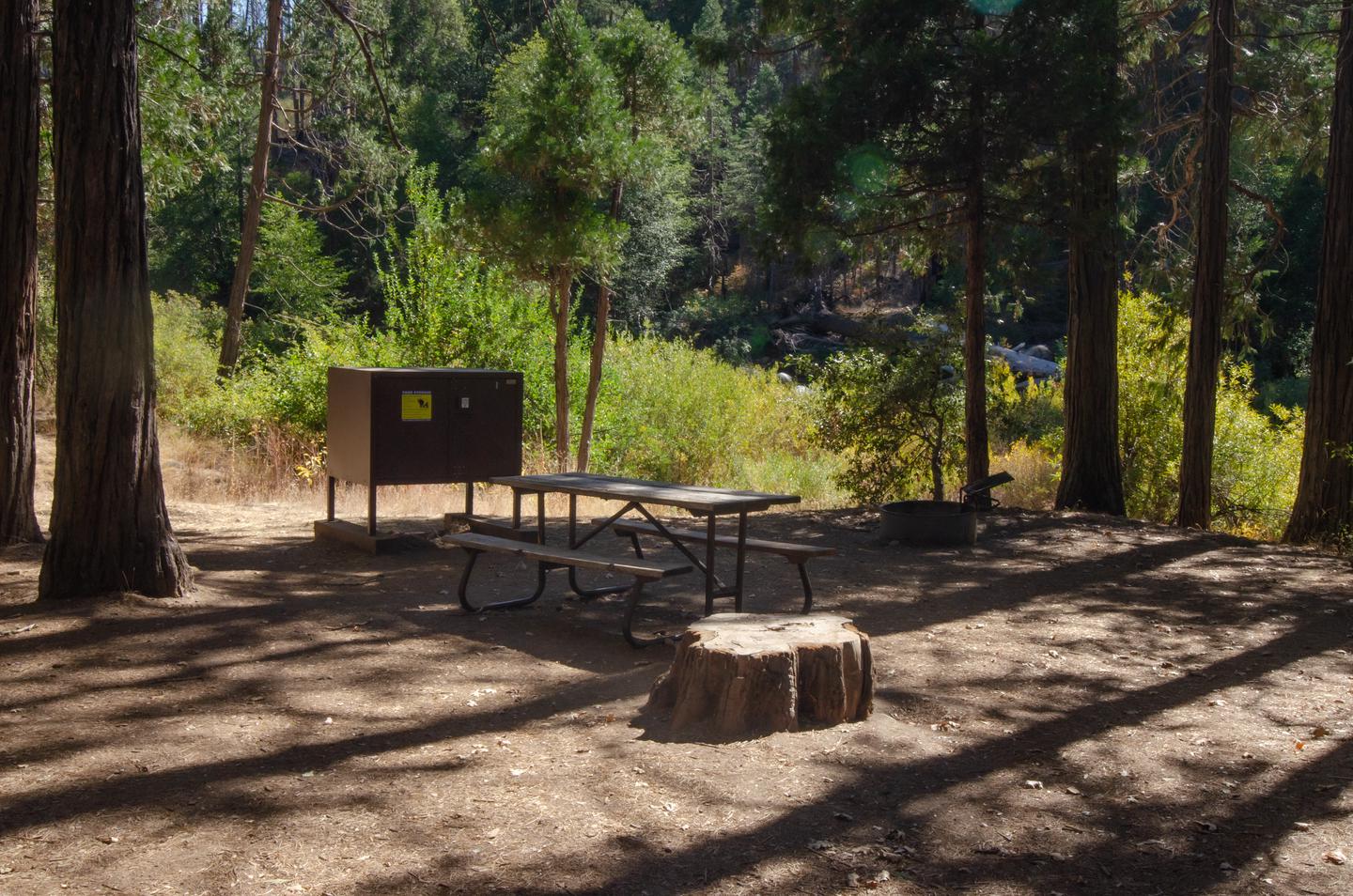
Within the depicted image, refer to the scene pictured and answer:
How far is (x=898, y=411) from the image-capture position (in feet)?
40.9

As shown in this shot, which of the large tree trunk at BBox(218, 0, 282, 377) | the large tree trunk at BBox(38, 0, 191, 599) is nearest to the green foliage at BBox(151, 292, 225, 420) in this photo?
the large tree trunk at BBox(218, 0, 282, 377)

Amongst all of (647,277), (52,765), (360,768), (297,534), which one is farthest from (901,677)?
(647,277)

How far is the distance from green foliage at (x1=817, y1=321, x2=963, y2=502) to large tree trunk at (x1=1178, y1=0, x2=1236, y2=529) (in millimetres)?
2371

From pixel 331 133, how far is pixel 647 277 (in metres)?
17.0

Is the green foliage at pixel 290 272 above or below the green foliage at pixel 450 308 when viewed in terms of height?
above

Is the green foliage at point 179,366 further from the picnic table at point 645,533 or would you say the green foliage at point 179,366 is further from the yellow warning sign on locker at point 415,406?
the picnic table at point 645,533

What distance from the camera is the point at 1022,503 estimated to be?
15.4 meters

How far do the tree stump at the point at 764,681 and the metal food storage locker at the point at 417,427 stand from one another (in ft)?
14.4

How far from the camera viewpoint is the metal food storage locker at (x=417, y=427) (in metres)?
8.97

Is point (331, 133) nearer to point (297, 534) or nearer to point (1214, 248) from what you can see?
point (297, 534)

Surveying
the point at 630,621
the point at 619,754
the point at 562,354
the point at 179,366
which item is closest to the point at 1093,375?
A: the point at 630,621

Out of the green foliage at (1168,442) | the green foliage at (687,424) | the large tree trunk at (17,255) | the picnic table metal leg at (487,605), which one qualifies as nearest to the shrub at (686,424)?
the green foliage at (687,424)

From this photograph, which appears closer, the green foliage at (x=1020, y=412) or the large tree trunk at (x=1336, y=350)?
the large tree trunk at (x=1336, y=350)

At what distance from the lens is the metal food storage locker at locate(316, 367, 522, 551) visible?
8.97m
